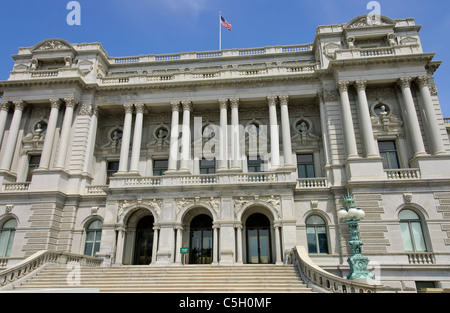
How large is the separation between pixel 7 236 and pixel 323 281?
79.3ft

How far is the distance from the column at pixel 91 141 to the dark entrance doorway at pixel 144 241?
7.19 metres

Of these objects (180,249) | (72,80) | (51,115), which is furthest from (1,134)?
(180,249)

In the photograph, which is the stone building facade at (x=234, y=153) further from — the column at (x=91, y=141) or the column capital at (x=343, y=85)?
the column capital at (x=343, y=85)

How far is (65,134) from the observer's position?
28625 millimetres

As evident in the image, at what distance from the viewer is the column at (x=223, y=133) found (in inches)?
1072

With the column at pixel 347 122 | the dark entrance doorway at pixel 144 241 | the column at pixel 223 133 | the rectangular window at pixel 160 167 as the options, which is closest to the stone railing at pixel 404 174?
the column at pixel 347 122

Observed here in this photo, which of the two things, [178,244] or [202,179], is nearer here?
[178,244]

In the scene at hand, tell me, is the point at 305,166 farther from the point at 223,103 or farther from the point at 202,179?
the point at 202,179

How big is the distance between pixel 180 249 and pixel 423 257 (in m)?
16.4

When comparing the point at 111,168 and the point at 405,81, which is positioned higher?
the point at 405,81

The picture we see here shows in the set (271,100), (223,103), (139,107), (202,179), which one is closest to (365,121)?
(271,100)

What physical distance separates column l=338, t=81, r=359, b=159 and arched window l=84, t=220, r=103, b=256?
20960 mm

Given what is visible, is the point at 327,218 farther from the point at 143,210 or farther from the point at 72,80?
the point at 72,80

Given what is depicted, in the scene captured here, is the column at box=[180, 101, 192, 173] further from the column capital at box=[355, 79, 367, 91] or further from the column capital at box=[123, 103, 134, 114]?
the column capital at box=[355, 79, 367, 91]
